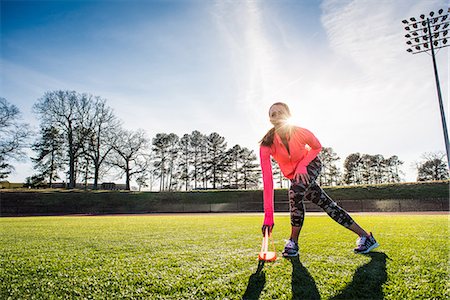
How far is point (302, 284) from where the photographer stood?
7.19 ft

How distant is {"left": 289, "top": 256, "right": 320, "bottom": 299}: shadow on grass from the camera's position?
1.96 m

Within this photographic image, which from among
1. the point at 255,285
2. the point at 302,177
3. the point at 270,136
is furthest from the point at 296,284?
the point at 270,136

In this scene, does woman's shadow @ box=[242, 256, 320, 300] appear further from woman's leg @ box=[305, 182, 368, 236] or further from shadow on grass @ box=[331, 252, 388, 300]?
woman's leg @ box=[305, 182, 368, 236]

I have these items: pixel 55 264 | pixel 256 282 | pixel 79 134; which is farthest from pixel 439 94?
pixel 79 134

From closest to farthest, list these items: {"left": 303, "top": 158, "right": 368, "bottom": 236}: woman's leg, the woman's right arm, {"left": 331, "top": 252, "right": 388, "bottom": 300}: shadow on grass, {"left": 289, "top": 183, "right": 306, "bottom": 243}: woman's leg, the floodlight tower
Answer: {"left": 331, "top": 252, "right": 388, "bottom": 300}: shadow on grass < the woman's right arm < {"left": 289, "top": 183, "right": 306, "bottom": 243}: woman's leg < {"left": 303, "top": 158, "right": 368, "bottom": 236}: woman's leg < the floodlight tower

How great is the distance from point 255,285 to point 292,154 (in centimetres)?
171

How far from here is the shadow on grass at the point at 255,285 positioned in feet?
6.42

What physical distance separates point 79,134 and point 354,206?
3981cm

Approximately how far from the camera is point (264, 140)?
3.35 meters

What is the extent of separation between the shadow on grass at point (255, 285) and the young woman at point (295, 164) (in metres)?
0.91

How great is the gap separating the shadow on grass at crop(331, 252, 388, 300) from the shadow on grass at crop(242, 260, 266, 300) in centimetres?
55

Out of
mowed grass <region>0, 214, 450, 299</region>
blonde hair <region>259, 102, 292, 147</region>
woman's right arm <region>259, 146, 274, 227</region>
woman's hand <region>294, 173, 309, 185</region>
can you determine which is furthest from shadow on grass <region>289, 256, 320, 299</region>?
blonde hair <region>259, 102, 292, 147</region>

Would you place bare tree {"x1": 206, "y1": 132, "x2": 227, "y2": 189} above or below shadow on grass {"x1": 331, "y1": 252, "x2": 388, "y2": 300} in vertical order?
above

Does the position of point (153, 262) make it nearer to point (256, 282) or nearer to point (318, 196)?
point (256, 282)
